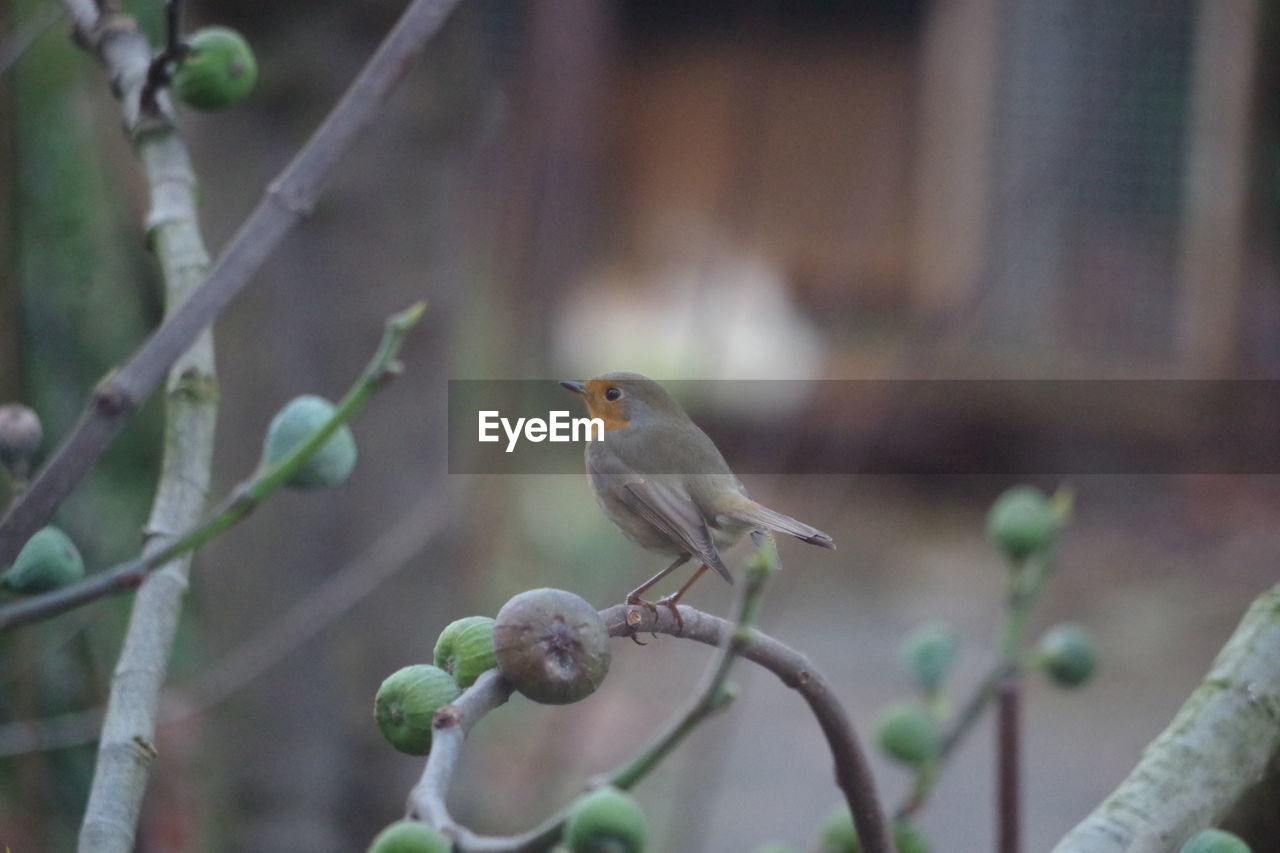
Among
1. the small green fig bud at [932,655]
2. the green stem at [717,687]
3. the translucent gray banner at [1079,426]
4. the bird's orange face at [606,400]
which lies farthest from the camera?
the translucent gray banner at [1079,426]

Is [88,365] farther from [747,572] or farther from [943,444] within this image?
[943,444]

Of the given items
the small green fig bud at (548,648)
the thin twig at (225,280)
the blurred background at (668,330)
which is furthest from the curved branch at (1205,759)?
the blurred background at (668,330)

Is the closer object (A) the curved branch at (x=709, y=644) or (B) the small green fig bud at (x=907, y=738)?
(A) the curved branch at (x=709, y=644)

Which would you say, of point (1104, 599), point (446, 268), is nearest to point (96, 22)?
point (446, 268)

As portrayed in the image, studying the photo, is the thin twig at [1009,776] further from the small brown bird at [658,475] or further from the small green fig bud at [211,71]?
the small green fig bud at [211,71]

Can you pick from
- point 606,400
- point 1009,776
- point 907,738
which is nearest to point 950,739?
point 907,738

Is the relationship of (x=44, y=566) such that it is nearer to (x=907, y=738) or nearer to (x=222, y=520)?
(x=222, y=520)

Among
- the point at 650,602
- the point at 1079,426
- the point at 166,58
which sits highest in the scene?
the point at 1079,426

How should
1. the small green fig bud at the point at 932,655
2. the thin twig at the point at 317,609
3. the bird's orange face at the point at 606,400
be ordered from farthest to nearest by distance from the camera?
1. the thin twig at the point at 317,609
2. the small green fig bud at the point at 932,655
3. the bird's orange face at the point at 606,400
